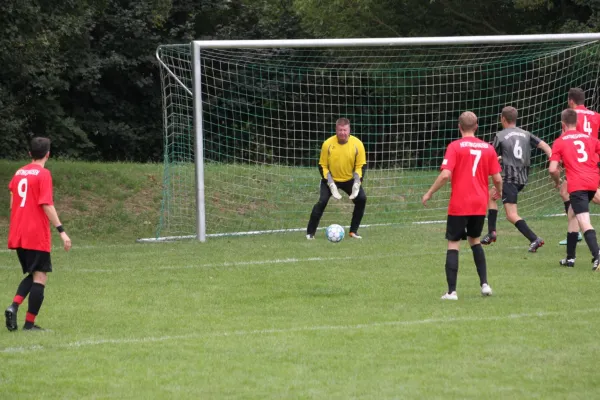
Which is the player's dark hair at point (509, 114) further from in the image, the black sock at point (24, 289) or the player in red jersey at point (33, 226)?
the black sock at point (24, 289)

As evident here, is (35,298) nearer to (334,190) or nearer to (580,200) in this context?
(580,200)

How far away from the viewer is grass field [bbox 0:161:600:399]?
22.1 feet

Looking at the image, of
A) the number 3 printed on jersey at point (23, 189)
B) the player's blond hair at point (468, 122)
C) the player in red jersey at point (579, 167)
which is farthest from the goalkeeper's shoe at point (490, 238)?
the number 3 printed on jersey at point (23, 189)

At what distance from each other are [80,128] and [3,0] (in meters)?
14.0

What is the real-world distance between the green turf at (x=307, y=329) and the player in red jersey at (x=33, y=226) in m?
0.31

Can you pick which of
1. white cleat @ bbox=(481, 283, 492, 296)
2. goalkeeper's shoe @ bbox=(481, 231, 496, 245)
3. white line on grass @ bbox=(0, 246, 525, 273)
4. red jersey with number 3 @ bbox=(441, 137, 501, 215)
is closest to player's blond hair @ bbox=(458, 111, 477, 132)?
red jersey with number 3 @ bbox=(441, 137, 501, 215)

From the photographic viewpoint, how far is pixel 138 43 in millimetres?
32000

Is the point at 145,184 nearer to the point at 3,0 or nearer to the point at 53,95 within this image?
the point at 3,0

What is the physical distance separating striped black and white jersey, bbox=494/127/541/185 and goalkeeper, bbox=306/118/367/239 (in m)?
2.69

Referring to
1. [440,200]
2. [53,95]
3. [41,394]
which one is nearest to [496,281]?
[41,394]

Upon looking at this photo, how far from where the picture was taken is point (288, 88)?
68.8ft

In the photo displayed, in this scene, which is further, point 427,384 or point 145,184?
point 145,184

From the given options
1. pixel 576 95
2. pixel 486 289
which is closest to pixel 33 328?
pixel 486 289

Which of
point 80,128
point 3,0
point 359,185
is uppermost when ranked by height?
point 3,0
